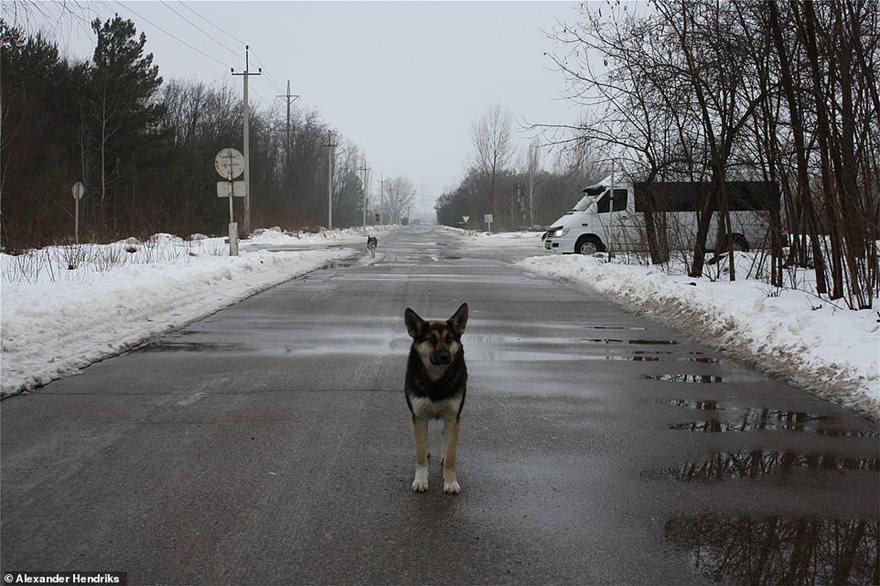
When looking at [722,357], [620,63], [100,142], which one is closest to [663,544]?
[722,357]

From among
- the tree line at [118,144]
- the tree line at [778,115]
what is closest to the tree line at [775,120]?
the tree line at [778,115]

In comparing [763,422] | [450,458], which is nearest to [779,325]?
[763,422]

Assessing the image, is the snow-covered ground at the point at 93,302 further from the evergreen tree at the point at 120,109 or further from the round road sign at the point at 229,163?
the evergreen tree at the point at 120,109

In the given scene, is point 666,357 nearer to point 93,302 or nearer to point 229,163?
point 93,302

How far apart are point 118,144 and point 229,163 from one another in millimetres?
31116

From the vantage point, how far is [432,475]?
4.96 metres

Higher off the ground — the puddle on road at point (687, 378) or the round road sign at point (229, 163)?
the round road sign at point (229, 163)

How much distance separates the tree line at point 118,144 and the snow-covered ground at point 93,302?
6.44m

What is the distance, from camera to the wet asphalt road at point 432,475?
370 centimetres

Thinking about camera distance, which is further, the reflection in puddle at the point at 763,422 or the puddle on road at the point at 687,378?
the puddle on road at the point at 687,378

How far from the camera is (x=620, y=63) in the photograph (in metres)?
16.7

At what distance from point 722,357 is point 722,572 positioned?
610 cm

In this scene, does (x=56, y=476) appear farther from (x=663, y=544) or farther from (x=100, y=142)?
(x=100, y=142)

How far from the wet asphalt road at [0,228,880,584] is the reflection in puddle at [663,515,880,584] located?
0.01m
